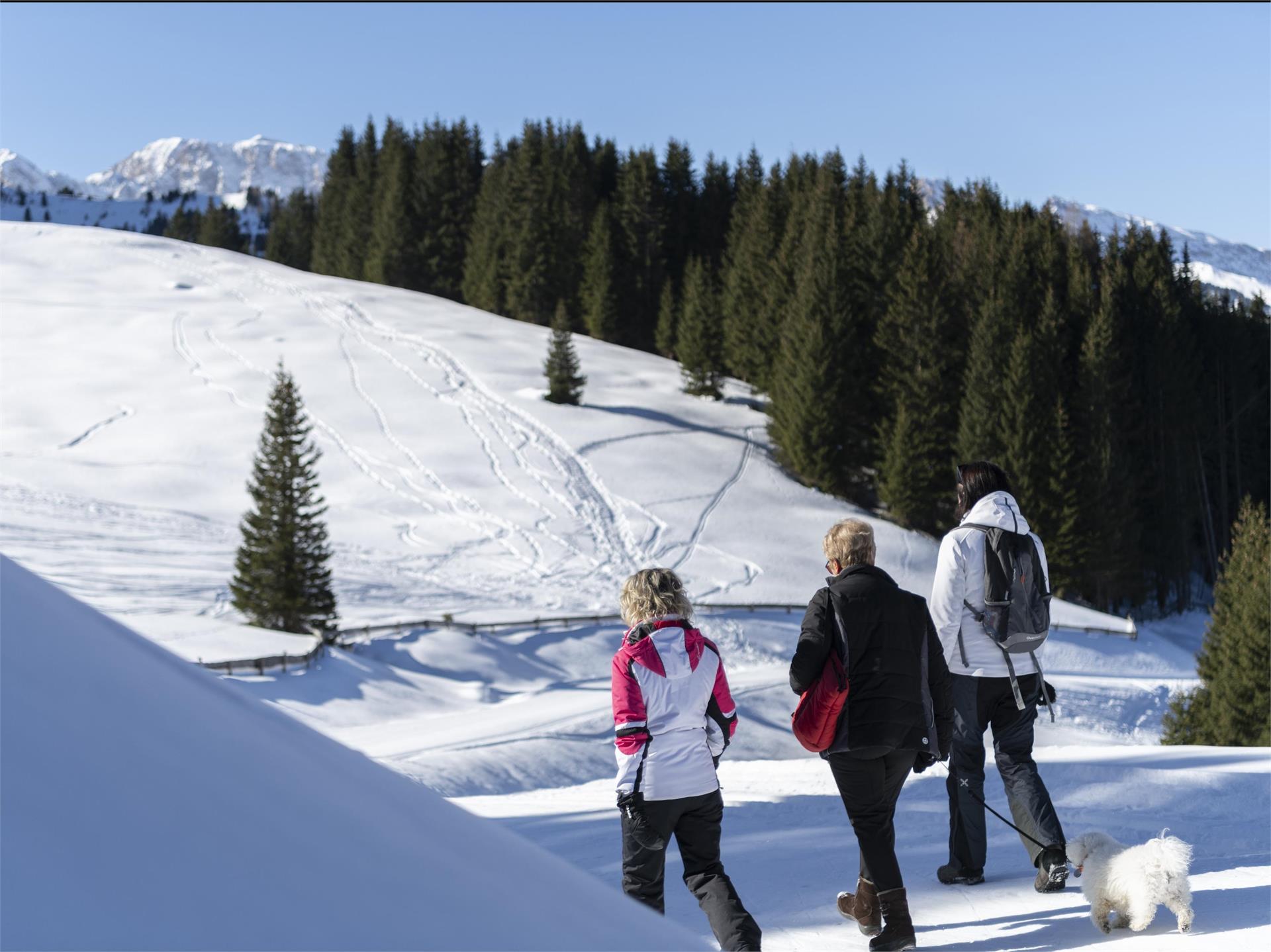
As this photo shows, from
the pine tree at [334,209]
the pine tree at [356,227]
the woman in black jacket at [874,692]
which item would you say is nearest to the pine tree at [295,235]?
the pine tree at [334,209]

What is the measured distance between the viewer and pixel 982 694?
4.92 meters

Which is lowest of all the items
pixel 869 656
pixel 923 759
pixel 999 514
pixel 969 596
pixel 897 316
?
pixel 923 759

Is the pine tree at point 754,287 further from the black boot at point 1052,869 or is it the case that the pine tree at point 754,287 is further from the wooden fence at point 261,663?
the black boot at point 1052,869

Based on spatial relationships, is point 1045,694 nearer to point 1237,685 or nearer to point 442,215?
point 1237,685

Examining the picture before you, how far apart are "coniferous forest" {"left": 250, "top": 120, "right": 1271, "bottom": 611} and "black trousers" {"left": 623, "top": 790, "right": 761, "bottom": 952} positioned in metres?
31.8

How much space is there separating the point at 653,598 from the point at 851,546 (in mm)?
943

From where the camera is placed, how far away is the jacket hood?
488cm

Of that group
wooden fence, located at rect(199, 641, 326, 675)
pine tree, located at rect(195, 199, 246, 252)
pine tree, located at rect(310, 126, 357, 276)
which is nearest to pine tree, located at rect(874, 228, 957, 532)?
wooden fence, located at rect(199, 641, 326, 675)

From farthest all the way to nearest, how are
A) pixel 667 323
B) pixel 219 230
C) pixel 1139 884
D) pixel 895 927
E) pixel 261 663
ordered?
pixel 219 230 → pixel 667 323 → pixel 261 663 → pixel 895 927 → pixel 1139 884

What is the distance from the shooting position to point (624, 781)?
3.85m

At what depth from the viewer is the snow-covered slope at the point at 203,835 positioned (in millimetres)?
1341

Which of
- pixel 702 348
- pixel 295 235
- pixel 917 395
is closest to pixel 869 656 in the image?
pixel 917 395

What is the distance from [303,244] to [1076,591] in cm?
5914

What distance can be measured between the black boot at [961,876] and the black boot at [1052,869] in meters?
0.29
